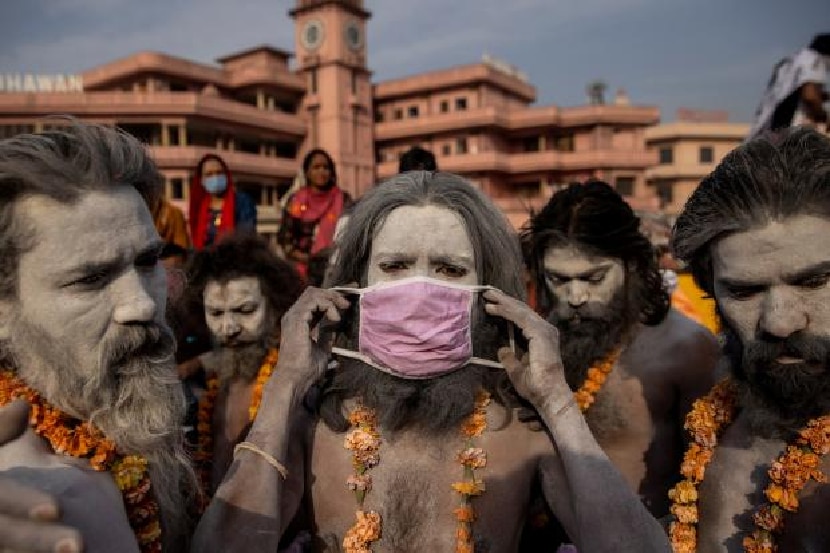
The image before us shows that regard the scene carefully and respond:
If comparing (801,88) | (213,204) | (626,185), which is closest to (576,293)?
(801,88)

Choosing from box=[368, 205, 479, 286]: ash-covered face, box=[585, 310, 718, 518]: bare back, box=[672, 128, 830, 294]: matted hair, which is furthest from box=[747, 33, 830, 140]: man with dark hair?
box=[368, 205, 479, 286]: ash-covered face

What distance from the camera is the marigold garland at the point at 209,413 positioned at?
4.16m

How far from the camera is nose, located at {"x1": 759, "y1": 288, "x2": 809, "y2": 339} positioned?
7.31ft

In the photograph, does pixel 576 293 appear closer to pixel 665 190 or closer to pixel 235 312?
pixel 235 312

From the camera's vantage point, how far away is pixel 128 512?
5.89 feet

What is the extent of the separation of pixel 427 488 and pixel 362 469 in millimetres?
268

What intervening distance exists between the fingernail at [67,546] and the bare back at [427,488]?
147 centimetres

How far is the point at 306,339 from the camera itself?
2504mm

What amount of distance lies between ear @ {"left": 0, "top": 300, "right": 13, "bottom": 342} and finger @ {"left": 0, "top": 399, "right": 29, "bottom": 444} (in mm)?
548

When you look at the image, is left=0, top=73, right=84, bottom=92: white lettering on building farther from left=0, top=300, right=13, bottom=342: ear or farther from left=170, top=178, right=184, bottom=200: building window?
left=0, top=300, right=13, bottom=342: ear

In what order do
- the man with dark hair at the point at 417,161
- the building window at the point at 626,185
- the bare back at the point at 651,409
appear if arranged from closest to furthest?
1. the bare back at the point at 651,409
2. the man with dark hair at the point at 417,161
3. the building window at the point at 626,185

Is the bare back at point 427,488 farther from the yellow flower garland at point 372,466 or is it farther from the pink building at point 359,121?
the pink building at point 359,121

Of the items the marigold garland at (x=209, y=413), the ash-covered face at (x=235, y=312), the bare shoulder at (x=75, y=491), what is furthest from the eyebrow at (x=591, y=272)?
the bare shoulder at (x=75, y=491)

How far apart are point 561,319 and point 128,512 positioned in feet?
9.53
